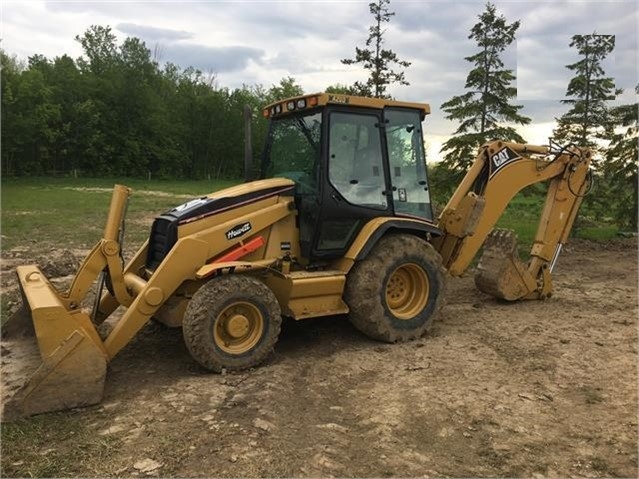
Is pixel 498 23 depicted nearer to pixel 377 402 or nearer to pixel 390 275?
pixel 390 275

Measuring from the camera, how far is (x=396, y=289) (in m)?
6.86

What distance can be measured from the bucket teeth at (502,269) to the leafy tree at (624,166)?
8914 millimetres

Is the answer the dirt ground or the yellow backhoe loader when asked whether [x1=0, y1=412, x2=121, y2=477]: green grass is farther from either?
the yellow backhoe loader

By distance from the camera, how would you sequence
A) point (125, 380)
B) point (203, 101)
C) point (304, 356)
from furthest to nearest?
point (203, 101) → point (304, 356) → point (125, 380)

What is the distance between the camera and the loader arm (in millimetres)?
7605

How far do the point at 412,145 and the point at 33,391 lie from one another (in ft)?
15.3

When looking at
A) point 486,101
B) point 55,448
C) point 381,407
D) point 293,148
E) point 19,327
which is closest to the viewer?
point 55,448

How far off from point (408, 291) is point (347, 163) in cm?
170

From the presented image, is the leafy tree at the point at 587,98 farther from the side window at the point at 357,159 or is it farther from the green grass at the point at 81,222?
the side window at the point at 357,159

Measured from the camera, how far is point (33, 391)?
4594 millimetres

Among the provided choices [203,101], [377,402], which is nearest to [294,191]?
[377,402]

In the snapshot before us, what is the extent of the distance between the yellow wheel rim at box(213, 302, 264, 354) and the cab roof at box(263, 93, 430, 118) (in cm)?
228

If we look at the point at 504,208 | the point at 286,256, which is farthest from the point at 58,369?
the point at 504,208

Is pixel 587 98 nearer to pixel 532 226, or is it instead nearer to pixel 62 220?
pixel 532 226
